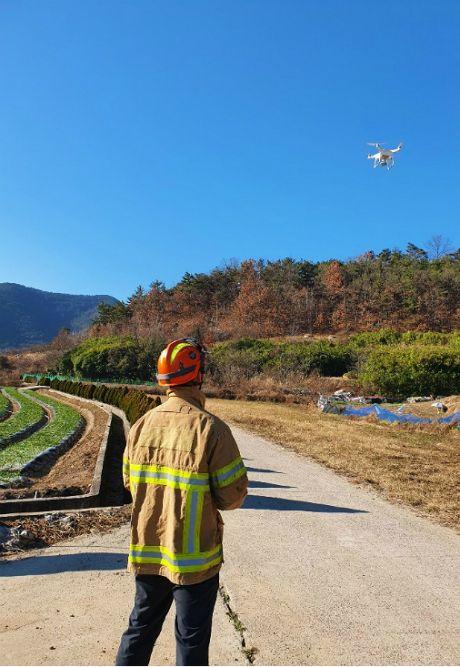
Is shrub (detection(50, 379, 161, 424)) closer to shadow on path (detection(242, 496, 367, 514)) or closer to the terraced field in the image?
the terraced field

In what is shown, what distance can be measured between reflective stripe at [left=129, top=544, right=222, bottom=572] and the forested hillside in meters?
40.6

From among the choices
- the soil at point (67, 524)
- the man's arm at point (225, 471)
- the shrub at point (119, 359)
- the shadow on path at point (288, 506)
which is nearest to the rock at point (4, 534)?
the soil at point (67, 524)

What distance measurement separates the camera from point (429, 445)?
11.4 m

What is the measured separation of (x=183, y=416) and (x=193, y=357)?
30cm

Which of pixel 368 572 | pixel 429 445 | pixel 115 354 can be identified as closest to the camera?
pixel 368 572

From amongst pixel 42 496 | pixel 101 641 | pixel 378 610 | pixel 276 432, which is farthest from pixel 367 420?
pixel 101 641

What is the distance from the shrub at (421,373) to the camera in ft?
69.2

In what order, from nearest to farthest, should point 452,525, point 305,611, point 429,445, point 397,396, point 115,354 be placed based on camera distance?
point 305,611 → point 452,525 → point 429,445 → point 397,396 → point 115,354

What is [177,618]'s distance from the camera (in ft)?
7.32

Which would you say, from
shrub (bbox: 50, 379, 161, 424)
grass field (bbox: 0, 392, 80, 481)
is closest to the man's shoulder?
grass field (bbox: 0, 392, 80, 481)

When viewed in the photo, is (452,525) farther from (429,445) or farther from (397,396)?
(397,396)

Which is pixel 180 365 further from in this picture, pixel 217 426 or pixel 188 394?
pixel 217 426

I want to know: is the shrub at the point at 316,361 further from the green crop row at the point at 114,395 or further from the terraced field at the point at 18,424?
the terraced field at the point at 18,424

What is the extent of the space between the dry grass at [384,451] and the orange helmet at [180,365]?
15.3 ft
